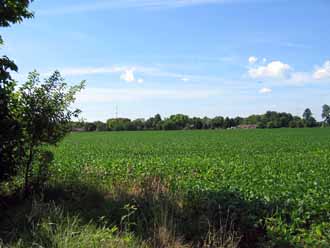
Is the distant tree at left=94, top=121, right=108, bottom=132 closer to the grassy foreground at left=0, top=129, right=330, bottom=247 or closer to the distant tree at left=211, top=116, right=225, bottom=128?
the distant tree at left=211, top=116, right=225, bottom=128

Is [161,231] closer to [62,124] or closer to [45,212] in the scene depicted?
[45,212]

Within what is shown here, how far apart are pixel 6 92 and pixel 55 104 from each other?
102 centimetres

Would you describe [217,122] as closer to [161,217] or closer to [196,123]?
[196,123]

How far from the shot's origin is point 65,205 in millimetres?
8711

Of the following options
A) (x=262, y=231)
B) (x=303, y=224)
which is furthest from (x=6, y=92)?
(x=303, y=224)

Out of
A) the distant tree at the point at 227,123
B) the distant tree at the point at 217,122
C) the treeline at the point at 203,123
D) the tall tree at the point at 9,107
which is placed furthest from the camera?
the distant tree at the point at 227,123

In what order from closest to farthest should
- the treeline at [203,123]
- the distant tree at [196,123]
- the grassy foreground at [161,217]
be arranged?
1. the grassy foreground at [161,217]
2. the treeline at [203,123]
3. the distant tree at [196,123]

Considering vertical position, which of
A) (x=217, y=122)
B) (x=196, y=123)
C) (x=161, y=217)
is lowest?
(x=161, y=217)

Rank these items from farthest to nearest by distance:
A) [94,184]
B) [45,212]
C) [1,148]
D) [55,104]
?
[94,184], [55,104], [1,148], [45,212]

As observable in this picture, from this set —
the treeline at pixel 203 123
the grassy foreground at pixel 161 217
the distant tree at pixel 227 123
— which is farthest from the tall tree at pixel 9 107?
the distant tree at pixel 227 123

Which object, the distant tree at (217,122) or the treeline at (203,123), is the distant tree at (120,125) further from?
the distant tree at (217,122)

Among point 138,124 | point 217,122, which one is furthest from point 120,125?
point 217,122

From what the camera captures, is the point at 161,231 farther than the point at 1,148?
No

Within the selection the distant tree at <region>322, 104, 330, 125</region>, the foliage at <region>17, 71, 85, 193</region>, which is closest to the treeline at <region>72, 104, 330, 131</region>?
the distant tree at <region>322, 104, 330, 125</region>
